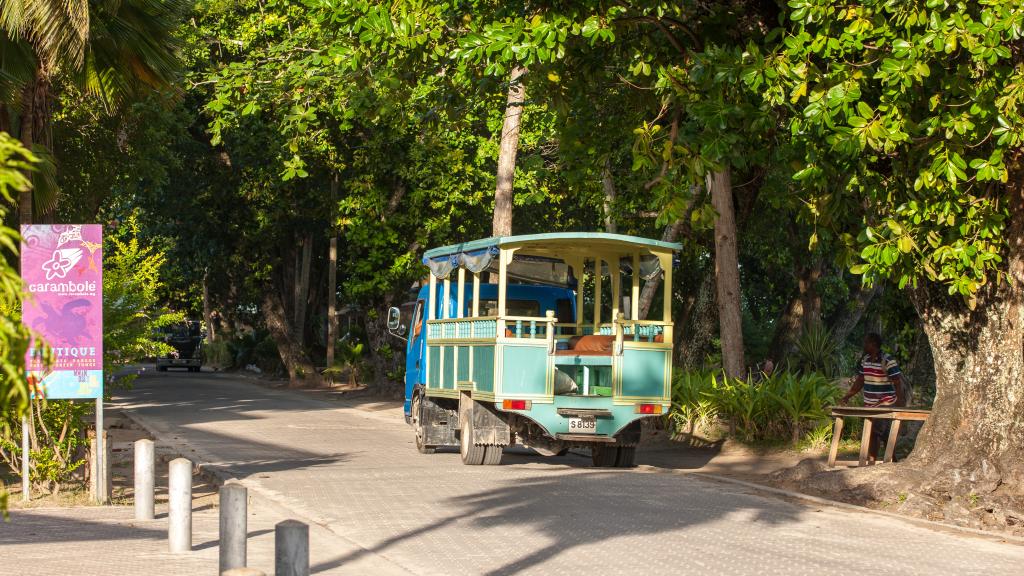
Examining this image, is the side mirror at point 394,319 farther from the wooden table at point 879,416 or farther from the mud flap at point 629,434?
the wooden table at point 879,416

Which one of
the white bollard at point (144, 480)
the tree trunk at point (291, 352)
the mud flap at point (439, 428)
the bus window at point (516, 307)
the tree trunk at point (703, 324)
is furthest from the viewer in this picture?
the tree trunk at point (291, 352)

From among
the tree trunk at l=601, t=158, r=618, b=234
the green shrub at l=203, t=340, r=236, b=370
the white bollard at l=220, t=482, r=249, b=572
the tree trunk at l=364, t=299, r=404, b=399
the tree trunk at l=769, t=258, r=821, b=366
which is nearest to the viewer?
the white bollard at l=220, t=482, r=249, b=572

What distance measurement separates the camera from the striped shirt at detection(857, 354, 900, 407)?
16.0 meters

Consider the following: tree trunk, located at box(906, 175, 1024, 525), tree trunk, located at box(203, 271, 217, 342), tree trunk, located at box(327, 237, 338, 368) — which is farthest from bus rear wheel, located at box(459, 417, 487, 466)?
tree trunk, located at box(203, 271, 217, 342)

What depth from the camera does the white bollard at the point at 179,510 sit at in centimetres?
966

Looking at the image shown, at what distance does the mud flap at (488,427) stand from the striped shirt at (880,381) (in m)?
4.72

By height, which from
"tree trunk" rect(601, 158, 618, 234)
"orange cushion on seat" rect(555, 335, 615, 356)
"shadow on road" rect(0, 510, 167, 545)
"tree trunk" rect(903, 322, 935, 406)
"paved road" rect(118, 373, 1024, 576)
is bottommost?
"paved road" rect(118, 373, 1024, 576)

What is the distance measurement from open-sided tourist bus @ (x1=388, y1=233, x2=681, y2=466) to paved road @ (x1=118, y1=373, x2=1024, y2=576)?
1.66ft

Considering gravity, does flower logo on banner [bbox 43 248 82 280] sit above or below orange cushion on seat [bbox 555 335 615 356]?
above

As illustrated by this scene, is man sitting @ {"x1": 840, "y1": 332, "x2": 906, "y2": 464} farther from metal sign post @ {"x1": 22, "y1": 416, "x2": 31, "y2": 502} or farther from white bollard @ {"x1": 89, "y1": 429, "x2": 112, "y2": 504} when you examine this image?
metal sign post @ {"x1": 22, "y1": 416, "x2": 31, "y2": 502}

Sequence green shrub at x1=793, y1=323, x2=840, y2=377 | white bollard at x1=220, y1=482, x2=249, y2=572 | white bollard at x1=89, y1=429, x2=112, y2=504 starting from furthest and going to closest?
Answer: green shrub at x1=793, y1=323, x2=840, y2=377
white bollard at x1=89, y1=429, x2=112, y2=504
white bollard at x1=220, y1=482, x2=249, y2=572

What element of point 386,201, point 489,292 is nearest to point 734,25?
point 489,292

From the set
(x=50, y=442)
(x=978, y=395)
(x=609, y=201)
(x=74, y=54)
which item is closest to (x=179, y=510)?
(x=50, y=442)

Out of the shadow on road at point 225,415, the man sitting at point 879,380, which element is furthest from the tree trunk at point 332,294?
the man sitting at point 879,380
